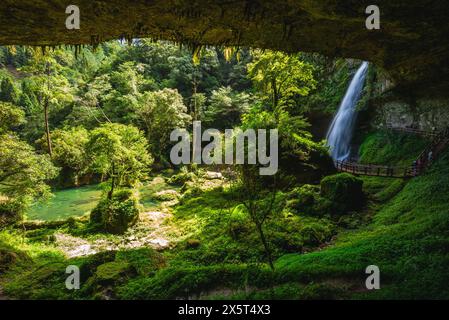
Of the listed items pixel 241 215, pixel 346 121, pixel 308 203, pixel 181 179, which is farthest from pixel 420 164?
pixel 181 179

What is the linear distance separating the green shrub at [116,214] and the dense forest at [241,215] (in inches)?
3.0

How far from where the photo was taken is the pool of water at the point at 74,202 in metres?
20.6

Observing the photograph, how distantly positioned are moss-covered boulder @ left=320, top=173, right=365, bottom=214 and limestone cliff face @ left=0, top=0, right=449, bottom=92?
18.6ft

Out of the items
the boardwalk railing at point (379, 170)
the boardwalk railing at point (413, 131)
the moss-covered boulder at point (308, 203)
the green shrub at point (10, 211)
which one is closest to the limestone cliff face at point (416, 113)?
the boardwalk railing at point (413, 131)

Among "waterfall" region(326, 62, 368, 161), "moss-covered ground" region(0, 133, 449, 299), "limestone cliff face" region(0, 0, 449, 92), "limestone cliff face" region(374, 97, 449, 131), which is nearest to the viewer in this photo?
"moss-covered ground" region(0, 133, 449, 299)

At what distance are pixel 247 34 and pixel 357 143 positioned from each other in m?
16.3

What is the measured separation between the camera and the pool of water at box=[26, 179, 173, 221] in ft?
67.7

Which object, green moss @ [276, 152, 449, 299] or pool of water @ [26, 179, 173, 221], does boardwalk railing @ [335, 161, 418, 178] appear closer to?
green moss @ [276, 152, 449, 299]

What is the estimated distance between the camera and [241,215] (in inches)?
567

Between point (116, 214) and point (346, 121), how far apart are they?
1790 cm

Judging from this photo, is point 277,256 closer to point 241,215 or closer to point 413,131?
point 241,215

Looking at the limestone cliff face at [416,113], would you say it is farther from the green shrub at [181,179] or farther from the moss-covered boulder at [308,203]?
the green shrub at [181,179]

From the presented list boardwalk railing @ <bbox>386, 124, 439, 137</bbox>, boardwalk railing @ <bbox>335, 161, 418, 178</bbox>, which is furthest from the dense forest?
boardwalk railing @ <bbox>335, 161, 418, 178</bbox>
